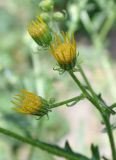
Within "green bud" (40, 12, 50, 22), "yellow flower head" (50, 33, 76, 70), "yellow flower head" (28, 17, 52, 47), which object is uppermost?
"green bud" (40, 12, 50, 22)

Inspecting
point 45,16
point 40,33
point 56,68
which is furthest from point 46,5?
point 56,68

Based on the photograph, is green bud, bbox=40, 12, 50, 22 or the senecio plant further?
green bud, bbox=40, 12, 50, 22

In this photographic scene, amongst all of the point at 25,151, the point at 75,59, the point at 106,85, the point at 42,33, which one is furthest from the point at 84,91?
the point at 25,151

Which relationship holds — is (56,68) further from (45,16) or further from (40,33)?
(45,16)

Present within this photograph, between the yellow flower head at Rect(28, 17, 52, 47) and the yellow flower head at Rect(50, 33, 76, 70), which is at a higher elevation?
the yellow flower head at Rect(28, 17, 52, 47)

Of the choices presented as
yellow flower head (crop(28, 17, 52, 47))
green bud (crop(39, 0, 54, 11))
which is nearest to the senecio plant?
yellow flower head (crop(28, 17, 52, 47))

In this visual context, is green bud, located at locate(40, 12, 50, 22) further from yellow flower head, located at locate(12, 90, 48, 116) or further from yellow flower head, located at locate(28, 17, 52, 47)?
yellow flower head, located at locate(12, 90, 48, 116)
